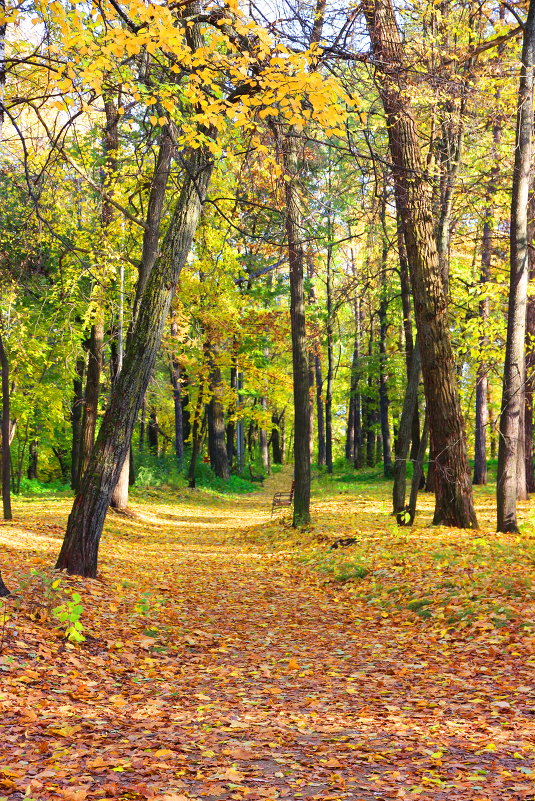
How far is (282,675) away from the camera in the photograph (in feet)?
17.9

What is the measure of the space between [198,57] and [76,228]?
10.3 m

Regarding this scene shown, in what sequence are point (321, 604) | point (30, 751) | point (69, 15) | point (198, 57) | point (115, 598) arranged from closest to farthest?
point (30, 751) < point (198, 57) < point (69, 15) < point (115, 598) < point (321, 604)

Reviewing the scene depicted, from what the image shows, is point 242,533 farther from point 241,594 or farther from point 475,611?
point 475,611

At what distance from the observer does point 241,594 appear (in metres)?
8.81

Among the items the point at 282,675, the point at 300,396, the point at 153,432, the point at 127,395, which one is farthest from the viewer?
the point at 153,432

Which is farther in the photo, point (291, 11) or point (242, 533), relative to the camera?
point (242, 533)

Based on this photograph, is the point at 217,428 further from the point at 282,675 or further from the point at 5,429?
the point at 282,675

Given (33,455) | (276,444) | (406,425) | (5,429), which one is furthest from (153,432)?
(406,425)

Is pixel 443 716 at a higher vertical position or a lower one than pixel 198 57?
lower

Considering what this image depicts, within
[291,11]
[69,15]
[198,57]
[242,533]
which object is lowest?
[242,533]

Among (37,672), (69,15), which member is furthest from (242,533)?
(69,15)

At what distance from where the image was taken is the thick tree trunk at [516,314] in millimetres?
9367

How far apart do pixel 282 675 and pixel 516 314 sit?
6507 millimetres

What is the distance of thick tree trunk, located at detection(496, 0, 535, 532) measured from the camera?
30.7 ft
